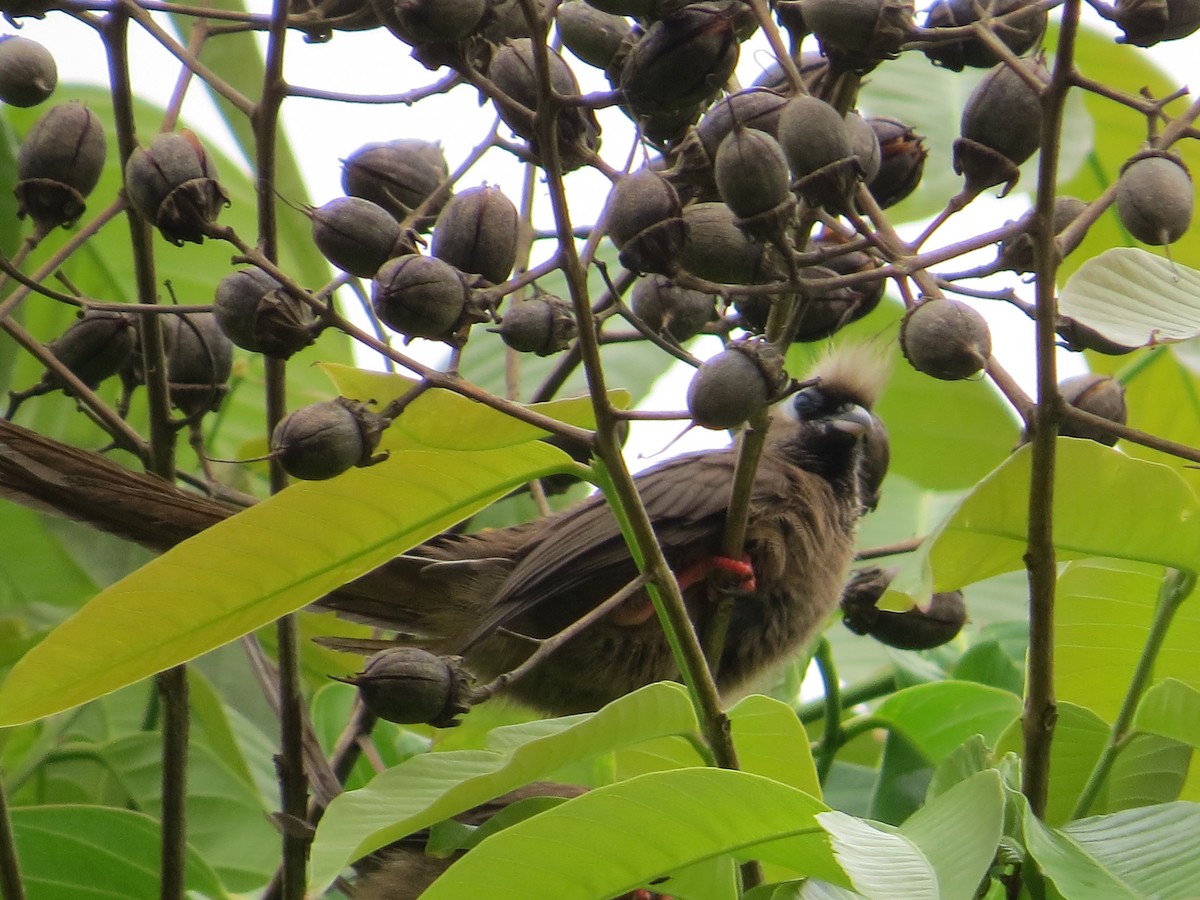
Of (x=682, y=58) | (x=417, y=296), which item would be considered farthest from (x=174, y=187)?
(x=682, y=58)

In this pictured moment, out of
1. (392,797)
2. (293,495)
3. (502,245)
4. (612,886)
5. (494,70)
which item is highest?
(494,70)

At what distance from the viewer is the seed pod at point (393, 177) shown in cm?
182

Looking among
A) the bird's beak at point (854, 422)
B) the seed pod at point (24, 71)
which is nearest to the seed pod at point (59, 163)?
the seed pod at point (24, 71)

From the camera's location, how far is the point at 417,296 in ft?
4.32

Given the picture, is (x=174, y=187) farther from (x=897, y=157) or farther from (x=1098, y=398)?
(x=1098, y=398)

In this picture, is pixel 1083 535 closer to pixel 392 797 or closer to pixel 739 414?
pixel 739 414

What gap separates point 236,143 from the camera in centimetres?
288

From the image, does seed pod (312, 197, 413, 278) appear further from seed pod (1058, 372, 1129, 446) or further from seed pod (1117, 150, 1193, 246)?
seed pod (1058, 372, 1129, 446)

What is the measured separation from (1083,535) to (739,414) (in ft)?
1.49

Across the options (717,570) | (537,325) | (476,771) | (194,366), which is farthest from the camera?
(717,570)

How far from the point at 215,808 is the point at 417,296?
1.46 meters

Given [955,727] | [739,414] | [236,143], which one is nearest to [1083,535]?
[739,414]

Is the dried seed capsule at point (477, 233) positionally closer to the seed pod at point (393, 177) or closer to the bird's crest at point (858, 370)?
the seed pod at point (393, 177)

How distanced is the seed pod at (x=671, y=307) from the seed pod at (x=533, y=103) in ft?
0.58
